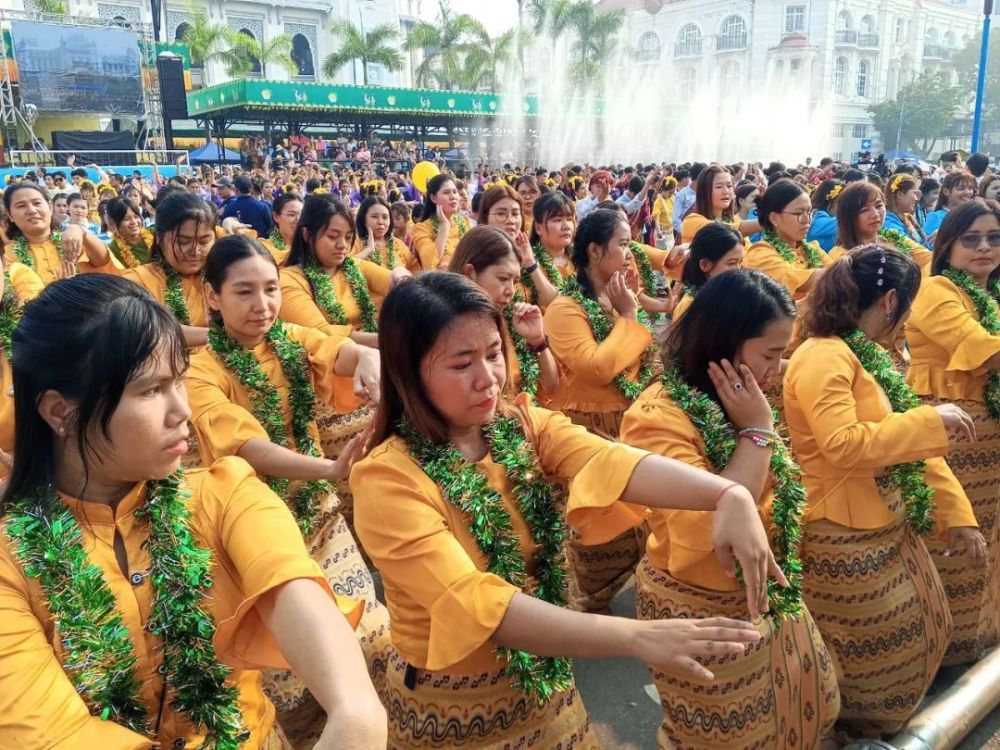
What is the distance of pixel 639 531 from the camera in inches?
135

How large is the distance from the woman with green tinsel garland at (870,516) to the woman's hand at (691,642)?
1.36 metres

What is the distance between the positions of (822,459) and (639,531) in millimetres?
1044

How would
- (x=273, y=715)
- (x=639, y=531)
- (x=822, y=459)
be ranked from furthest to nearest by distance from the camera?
(x=639, y=531) → (x=822, y=459) → (x=273, y=715)

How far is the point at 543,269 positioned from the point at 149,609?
3459mm

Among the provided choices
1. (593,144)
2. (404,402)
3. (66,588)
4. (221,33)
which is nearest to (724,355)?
(404,402)

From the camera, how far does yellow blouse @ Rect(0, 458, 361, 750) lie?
3.95ft

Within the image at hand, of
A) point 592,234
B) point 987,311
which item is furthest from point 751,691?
point 987,311

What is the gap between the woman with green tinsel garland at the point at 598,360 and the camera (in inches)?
135

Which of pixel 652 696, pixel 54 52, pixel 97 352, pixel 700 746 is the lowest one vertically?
pixel 652 696

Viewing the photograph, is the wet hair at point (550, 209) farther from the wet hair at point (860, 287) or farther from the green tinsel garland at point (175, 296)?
the wet hair at point (860, 287)

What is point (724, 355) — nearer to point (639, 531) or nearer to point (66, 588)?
point (639, 531)

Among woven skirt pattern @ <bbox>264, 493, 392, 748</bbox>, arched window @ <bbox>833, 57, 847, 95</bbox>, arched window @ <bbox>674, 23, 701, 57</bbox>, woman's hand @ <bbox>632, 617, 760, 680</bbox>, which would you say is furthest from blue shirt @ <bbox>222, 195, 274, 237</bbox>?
arched window @ <bbox>833, 57, 847, 95</bbox>

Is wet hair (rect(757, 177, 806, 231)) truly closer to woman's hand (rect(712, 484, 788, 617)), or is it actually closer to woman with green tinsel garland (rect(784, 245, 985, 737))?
woman with green tinsel garland (rect(784, 245, 985, 737))

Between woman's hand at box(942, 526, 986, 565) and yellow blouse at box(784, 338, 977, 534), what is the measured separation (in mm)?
27
